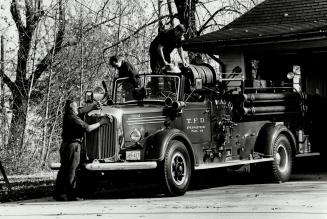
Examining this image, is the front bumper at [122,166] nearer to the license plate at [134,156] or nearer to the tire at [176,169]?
the license plate at [134,156]

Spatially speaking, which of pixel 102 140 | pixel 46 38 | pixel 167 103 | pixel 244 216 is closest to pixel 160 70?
pixel 167 103

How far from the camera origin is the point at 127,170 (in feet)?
42.7

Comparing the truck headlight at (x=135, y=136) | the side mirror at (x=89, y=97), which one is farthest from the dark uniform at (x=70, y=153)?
the side mirror at (x=89, y=97)

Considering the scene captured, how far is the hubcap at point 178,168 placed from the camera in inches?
514

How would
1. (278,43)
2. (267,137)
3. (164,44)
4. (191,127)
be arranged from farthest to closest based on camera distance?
1. (278,43)
2. (267,137)
3. (164,44)
4. (191,127)

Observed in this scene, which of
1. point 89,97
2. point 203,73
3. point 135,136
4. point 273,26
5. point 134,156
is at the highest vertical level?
point 273,26

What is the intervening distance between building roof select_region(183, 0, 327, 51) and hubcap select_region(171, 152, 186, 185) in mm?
5942

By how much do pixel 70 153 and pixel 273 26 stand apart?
362 inches

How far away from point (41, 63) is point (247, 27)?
6.05 m

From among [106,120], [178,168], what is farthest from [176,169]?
[106,120]

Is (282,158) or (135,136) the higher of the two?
(135,136)

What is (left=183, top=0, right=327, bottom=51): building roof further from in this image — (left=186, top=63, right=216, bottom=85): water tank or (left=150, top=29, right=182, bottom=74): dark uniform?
(left=150, top=29, right=182, bottom=74): dark uniform

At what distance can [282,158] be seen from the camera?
1586cm

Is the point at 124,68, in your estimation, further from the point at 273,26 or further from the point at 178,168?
the point at 273,26
